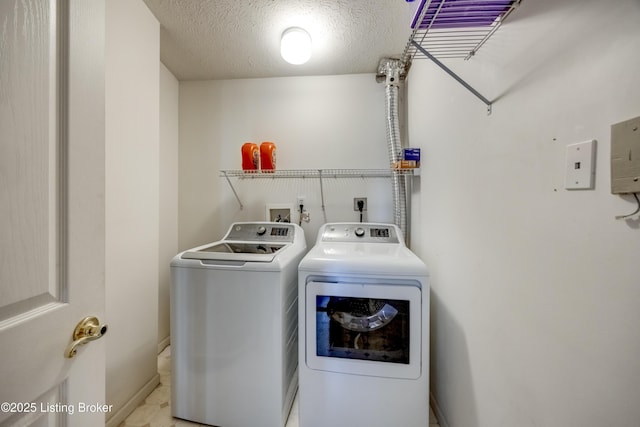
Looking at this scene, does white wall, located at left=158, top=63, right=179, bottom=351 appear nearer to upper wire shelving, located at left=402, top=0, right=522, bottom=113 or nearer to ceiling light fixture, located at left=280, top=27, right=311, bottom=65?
ceiling light fixture, located at left=280, top=27, right=311, bottom=65

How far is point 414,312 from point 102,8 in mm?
1671

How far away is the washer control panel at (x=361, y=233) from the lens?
5.84ft

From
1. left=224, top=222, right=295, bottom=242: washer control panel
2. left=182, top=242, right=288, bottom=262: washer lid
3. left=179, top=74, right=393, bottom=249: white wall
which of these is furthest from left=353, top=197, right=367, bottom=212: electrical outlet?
left=182, top=242, right=288, bottom=262: washer lid

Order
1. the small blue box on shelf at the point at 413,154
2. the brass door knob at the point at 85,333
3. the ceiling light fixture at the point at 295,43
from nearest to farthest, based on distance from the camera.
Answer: the brass door knob at the point at 85,333 < the ceiling light fixture at the point at 295,43 < the small blue box on shelf at the point at 413,154

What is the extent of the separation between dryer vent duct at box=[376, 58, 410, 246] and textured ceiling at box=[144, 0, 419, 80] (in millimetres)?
100

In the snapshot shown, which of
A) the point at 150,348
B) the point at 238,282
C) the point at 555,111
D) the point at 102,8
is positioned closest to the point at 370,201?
the point at 238,282

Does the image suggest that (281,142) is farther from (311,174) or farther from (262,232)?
(262,232)

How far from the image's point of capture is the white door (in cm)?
46

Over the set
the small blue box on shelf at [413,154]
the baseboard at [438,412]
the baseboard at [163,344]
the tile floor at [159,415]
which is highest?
the small blue box on shelf at [413,154]

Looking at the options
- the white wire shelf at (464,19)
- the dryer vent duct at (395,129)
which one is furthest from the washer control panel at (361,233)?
the white wire shelf at (464,19)

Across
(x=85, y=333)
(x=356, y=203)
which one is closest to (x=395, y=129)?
(x=356, y=203)

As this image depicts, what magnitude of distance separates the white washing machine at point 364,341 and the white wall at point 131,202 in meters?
1.13

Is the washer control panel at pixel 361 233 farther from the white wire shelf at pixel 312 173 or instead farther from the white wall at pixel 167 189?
the white wall at pixel 167 189

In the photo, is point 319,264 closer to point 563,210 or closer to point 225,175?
point 563,210
